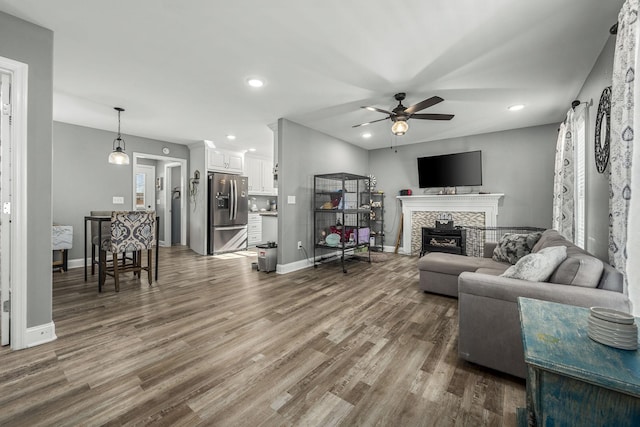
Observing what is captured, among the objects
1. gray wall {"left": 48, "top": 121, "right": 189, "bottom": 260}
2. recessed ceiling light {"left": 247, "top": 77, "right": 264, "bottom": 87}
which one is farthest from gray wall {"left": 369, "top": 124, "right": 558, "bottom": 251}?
gray wall {"left": 48, "top": 121, "right": 189, "bottom": 260}

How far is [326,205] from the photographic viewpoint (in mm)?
5066

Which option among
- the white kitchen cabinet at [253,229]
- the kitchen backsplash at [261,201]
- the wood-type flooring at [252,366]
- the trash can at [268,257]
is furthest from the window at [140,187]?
the trash can at [268,257]

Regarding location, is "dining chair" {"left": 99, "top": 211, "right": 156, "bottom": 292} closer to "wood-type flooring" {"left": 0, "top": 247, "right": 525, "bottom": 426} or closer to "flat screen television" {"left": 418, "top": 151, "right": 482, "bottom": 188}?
"wood-type flooring" {"left": 0, "top": 247, "right": 525, "bottom": 426}

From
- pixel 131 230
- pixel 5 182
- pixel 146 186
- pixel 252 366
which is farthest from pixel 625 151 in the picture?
pixel 146 186

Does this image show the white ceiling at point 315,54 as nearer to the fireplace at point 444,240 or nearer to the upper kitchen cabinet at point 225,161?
the upper kitchen cabinet at point 225,161

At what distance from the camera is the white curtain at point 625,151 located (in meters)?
1.48

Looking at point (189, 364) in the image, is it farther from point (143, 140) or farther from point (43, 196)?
point (143, 140)

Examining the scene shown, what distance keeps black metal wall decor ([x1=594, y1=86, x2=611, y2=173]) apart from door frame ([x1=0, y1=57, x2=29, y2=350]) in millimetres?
4606

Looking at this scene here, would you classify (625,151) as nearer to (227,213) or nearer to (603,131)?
(603,131)

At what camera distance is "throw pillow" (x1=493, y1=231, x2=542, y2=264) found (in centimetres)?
326

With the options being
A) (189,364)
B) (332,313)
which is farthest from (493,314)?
(189,364)

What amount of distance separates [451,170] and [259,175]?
4871 millimetres

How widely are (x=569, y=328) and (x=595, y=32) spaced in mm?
2685

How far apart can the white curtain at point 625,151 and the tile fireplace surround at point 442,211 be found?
372 cm
